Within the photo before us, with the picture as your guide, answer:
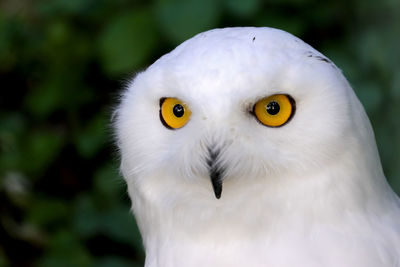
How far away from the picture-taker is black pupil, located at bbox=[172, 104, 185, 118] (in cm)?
160

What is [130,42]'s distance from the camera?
9.37 feet

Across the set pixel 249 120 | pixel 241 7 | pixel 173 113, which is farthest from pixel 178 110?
pixel 241 7

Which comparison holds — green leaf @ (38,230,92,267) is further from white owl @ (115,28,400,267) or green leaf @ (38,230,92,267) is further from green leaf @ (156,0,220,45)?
white owl @ (115,28,400,267)

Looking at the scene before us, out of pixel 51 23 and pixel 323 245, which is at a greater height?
pixel 51 23

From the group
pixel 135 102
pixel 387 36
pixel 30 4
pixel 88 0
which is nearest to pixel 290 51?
pixel 135 102

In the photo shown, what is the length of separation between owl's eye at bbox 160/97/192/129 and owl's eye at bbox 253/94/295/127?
0.49 feet

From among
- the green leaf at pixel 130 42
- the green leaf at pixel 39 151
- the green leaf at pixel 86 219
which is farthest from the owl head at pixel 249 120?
the green leaf at pixel 39 151

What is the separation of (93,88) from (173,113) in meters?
1.74

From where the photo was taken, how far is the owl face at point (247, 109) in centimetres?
152

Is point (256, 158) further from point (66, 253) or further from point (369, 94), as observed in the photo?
point (66, 253)

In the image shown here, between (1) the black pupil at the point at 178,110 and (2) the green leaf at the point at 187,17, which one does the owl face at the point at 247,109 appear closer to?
(1) the black pupil at the point at 178,110

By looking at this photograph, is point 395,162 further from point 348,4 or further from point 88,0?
point 88,0

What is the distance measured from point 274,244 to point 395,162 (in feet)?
3.11

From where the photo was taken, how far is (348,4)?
278 cm
